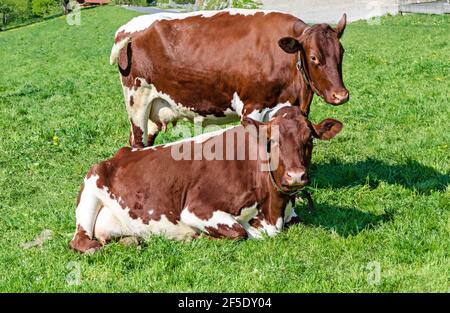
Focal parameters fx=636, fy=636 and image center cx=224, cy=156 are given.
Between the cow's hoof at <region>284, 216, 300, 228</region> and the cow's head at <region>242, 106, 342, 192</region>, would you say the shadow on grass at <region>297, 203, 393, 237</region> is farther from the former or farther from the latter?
the cow's head at <region>242, 106, 342, 192</region>

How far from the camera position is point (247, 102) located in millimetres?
7477

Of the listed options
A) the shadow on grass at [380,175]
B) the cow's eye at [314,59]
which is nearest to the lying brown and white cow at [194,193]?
the cow's eye at [314,59]

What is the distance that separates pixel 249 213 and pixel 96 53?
77.6 ft

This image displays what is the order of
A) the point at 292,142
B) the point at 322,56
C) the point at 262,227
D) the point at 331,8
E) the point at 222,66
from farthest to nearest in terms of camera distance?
the point at 331,8 < the point at 222,66 < the point at 322,56 < the point at 262,227 < the point at 292,142

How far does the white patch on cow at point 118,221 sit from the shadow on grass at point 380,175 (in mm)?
2250

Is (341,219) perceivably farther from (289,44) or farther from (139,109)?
(139,109)

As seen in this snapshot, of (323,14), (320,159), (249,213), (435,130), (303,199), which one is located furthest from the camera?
(323,14)

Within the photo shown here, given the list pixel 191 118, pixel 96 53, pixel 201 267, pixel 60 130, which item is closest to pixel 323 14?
pixel 96 53

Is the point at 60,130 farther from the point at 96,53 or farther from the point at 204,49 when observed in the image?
the point at 96,53

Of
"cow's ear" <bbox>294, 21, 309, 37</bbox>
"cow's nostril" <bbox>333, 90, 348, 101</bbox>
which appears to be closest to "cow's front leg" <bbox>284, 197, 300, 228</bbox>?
"cow's nostril" <bbox>333, 90, 348, 101</bbox>

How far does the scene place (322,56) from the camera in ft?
22.5

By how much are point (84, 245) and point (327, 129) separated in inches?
104

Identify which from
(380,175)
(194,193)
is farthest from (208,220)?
(380,175)

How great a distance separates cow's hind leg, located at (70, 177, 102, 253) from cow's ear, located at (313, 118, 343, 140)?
7.70 ft
